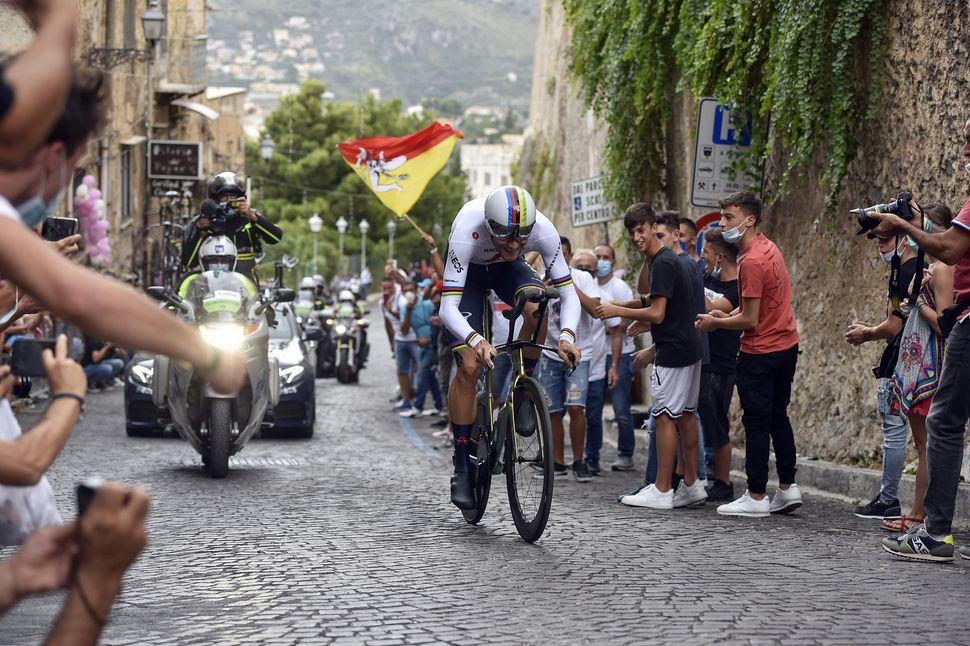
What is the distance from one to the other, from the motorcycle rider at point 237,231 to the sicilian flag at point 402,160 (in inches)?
55.6

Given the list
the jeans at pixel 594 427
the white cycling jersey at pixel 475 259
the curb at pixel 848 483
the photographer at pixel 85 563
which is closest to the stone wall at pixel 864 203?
the curb at pixel 848 483

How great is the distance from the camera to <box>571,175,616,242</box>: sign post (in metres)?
20.3

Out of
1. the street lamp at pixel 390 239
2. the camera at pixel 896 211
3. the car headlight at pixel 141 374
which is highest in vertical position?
the camera at pixel 896 211

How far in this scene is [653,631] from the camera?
5.81m

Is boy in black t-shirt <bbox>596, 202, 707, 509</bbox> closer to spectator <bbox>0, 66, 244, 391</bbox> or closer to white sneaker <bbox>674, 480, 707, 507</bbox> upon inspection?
white sneaker <bbox>674, 480, 707, 507</bbox>

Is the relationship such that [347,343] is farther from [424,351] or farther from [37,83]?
[37,83]

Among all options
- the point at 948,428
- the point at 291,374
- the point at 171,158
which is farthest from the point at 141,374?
the point at 171,158

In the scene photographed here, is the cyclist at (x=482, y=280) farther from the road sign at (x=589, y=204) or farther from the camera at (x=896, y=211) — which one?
the road sign at (x=589, y=204)

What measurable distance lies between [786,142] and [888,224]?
5.47m

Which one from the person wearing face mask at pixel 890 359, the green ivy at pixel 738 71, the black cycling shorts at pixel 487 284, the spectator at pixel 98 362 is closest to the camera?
the black cycling shorts at pixel 487 284

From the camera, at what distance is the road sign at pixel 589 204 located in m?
20.3

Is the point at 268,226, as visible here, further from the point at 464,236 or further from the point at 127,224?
the point at 127,224

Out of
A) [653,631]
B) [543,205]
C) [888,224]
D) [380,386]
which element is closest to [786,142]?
[888,224]

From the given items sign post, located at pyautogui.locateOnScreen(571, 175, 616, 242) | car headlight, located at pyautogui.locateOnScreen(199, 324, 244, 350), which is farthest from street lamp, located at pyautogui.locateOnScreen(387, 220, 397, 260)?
car headlight, located at pyautogui.locateOnScreen(199, 324, 244, 350)
